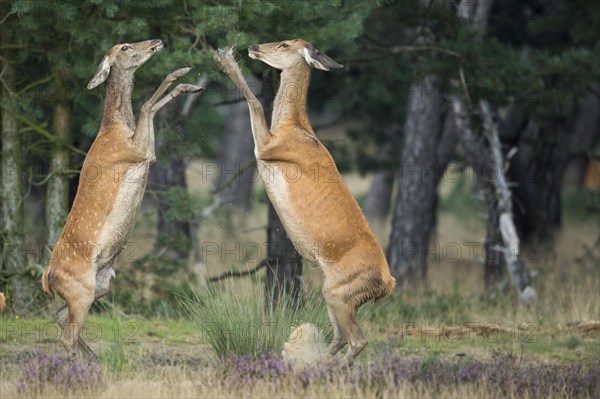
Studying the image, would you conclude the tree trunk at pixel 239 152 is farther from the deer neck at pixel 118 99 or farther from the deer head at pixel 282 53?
the deer head at pixel 282 53

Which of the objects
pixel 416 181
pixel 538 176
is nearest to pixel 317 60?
pixel 416 181

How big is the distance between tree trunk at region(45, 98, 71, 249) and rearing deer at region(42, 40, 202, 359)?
309cm

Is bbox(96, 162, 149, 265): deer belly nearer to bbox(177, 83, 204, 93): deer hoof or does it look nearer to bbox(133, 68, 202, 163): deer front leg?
bbox(133, 68, 202, 163): deer front leg

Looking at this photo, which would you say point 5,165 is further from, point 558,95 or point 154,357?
point 558,95

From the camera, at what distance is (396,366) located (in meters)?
8.98

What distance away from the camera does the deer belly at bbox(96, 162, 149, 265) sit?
30.1 ft

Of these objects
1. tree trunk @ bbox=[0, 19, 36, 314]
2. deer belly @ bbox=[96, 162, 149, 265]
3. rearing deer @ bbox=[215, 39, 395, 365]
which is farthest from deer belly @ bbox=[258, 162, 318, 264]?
tree trunk @ bbox=[0, 19, 36, 314]

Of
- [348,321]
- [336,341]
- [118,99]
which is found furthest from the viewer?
[118,99]

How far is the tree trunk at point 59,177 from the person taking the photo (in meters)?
12.5

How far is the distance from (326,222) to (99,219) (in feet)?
6.42

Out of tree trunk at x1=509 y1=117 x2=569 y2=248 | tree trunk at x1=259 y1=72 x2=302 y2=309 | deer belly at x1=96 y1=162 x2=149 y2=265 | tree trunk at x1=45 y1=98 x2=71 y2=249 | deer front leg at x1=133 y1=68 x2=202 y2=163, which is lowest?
tree trunk at x1=509 y1=117 x2=569 y2=248

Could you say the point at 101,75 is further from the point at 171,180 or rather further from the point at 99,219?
the point at 171,180

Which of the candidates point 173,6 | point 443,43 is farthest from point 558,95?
point 173,6

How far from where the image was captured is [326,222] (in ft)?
28.8
